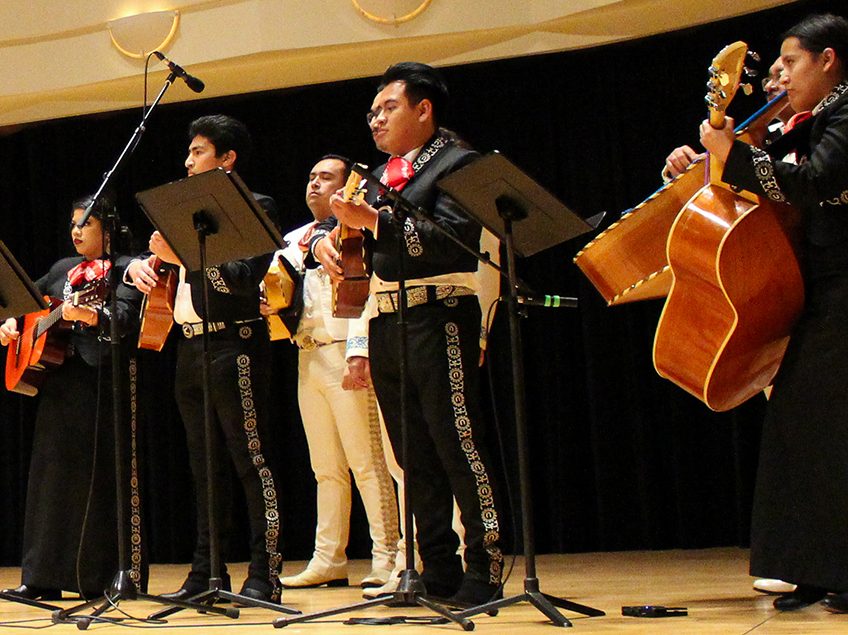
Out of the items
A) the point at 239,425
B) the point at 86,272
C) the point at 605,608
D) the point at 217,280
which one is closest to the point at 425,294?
the point at 217,280

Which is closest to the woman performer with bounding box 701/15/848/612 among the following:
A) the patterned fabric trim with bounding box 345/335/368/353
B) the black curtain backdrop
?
the patterned fabric trim with bounding box 345/335/368/353

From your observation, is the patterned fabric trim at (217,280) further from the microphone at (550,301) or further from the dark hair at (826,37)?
the dark hair at (826,37)

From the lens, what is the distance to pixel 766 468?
3.29 meters

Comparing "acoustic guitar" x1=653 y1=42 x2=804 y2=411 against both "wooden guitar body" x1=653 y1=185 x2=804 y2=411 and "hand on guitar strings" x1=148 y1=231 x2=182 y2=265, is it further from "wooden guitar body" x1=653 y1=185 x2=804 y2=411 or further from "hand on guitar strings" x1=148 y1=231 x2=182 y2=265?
"hand on guitar strings" x1=148 y1=231 x2=182 y2=265

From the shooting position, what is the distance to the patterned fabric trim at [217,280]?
4.06 metres

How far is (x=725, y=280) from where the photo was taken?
122 inches

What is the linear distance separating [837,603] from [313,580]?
261 centimetres

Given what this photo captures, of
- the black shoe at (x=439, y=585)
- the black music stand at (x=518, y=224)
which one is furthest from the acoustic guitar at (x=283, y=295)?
the black music stand at (x=518, y=224)

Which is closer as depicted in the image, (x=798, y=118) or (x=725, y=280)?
(x=725, y=280)

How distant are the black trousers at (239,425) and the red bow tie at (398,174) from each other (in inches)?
34.6

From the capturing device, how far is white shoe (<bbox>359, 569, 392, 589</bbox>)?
488 centimetres

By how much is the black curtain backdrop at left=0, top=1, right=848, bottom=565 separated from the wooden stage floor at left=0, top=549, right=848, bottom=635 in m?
0.56

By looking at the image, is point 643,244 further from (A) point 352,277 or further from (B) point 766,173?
(A) point 352,277

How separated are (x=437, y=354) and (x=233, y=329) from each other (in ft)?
3.13
